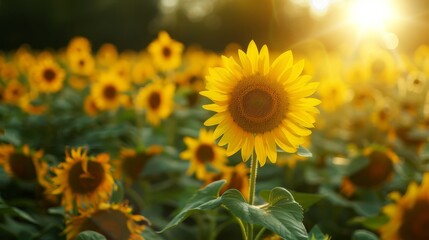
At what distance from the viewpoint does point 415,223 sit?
233 cm

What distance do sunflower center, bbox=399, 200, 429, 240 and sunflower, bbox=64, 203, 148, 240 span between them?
112 centimetres

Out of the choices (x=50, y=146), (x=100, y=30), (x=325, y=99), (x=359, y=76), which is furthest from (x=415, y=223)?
(x=100, y=30)

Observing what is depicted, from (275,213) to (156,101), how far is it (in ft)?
9.41

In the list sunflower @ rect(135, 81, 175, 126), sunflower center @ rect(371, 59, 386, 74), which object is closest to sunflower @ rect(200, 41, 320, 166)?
sunflower @ rect(135, 81, 175, 126)

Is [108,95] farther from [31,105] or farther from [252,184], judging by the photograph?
[252,184]

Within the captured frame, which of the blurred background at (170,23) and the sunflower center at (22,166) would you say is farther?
the blurred background at (170,23)

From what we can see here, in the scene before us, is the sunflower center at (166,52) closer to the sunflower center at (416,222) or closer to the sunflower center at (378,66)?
the sunflower center at (378,66)

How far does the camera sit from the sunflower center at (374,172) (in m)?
3.67

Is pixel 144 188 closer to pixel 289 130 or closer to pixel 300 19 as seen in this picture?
pixel 289 130

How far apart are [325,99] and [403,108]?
826mm

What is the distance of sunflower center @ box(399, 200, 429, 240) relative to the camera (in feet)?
7.61

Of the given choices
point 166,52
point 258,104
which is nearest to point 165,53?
point 166,52

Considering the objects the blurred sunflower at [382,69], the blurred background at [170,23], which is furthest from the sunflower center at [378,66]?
the blurred background at [170,23]

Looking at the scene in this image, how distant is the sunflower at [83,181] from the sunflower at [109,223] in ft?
0.50
